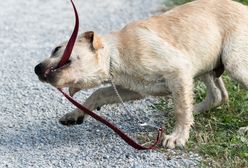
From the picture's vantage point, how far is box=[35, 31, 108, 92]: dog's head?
19.7 feet

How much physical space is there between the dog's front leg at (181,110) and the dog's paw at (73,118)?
0.92 m

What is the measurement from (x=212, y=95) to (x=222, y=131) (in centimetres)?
62

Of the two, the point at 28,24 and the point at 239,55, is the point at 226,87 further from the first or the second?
the point at 28,24

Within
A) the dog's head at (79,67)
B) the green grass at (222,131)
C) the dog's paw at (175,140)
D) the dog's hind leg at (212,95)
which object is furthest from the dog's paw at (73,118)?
the dog's hind leg at (212,95)

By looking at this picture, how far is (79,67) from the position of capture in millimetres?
6082

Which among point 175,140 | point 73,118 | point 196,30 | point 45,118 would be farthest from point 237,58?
point 45,118

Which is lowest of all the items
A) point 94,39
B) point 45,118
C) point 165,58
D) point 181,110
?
point 45,118

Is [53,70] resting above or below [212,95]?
above

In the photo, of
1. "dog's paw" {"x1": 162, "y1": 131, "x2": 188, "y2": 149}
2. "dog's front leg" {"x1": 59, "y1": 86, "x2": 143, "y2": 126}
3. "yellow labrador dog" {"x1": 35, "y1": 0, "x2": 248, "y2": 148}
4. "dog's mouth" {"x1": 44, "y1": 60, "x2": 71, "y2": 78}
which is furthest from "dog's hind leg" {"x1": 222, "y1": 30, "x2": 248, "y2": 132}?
"dog's mouth" {"x1": 44, "y1": 60, "x2": 71, "y2": 78}

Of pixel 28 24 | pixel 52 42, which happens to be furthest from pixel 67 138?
pixel 28 24

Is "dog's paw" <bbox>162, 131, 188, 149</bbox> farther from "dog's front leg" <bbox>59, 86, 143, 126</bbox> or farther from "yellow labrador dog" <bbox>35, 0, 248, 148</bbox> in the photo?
"dog's front leg" <bbox>59, 86, 143, 126</bbox>

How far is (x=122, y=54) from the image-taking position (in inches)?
247

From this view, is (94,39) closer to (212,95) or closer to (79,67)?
(79,67)

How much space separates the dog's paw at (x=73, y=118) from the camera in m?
6.82
